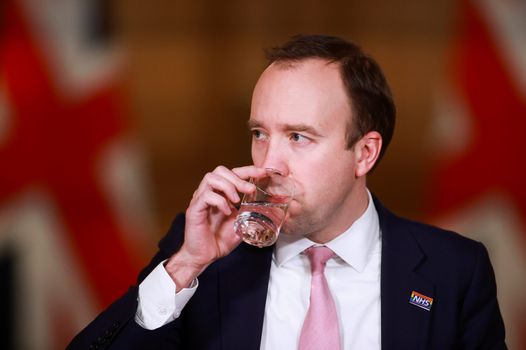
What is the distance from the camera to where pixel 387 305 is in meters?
1.77

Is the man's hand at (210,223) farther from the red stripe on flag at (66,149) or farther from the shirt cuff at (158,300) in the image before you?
the red stripe on flag at (66,149)

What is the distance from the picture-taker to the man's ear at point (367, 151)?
6.22ft

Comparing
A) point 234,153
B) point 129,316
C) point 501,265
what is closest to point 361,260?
point 129,316

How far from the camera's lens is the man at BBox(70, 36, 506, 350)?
1687 mm

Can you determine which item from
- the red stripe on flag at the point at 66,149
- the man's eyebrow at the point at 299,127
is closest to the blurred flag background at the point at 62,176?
the red stripe on flag at the point at 66,149

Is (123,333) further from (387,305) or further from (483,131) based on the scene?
(483,131)

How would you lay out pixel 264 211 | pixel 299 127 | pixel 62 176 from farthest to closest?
1. pixel 62 176
2. pixel 299 127
3. pixel 264 211

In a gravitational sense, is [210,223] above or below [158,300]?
above

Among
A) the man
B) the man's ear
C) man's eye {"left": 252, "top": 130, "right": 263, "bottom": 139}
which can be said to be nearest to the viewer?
the man

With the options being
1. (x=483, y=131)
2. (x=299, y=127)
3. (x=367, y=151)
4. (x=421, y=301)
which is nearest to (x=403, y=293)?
(x=421, y=301)

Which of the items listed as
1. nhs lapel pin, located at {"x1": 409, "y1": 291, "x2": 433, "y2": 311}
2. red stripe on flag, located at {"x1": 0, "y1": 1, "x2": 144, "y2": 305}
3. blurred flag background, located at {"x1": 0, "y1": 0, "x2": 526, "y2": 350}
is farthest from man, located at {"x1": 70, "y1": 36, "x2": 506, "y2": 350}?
Answer: red stripe on flag, located at {"x1": 0, "y1": 1, "x2": 144, "y2": 305}

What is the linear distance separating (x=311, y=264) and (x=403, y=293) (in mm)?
251

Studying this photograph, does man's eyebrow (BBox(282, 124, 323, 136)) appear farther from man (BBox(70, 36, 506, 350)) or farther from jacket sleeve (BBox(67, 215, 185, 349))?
jacket sleeve (BBox(67, 215, 185, 349))

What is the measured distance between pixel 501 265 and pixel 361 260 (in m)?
1.98
